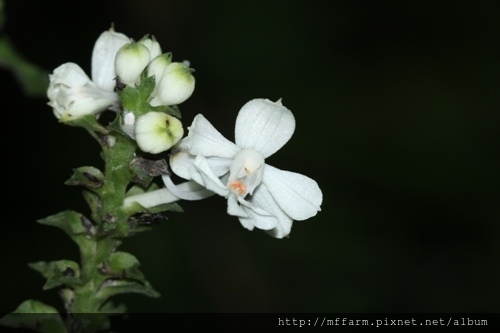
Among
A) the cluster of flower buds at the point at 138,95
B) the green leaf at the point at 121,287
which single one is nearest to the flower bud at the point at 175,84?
the cluster of flower buds at the point at 138,95

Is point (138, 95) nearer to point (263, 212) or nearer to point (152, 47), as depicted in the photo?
point (152, 47)

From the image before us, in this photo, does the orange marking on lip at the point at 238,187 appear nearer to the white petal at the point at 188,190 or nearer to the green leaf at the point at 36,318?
the white petal at the point at 188,190

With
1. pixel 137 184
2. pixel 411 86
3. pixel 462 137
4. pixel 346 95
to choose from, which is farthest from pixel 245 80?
pixel 137 184

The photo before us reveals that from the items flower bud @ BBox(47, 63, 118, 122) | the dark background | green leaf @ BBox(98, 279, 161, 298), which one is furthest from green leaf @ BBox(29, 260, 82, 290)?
the dark background

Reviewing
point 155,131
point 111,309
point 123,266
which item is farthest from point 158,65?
point 111,309

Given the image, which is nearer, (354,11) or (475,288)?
(475,288)

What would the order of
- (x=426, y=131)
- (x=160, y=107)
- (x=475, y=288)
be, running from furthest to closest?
(x=426, y=131) → (x=475, y=288) → (x=160, y=107)

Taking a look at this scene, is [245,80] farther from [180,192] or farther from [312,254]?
[180,192]

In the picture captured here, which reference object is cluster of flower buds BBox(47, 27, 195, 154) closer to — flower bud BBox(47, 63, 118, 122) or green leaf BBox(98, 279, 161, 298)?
flower bud BBox(47, 63, 118, 122)
